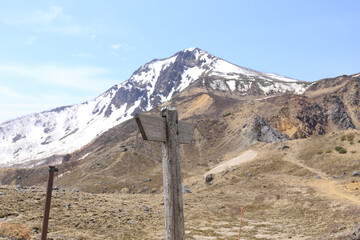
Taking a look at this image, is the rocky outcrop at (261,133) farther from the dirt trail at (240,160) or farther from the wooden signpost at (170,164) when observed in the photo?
the wooden signpost at (170,164)

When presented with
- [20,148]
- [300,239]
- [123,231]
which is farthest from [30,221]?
[20,148]

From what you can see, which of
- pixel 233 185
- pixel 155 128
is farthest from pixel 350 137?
pixel 155 128

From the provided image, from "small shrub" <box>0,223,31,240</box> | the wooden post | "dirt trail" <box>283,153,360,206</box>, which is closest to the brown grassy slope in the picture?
"dirt trail" <box>283,153,360,206</box>

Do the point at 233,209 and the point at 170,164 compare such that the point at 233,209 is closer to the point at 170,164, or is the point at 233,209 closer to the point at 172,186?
the point at 172,186

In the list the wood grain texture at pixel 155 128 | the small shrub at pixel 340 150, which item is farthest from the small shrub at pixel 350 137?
the wood grain texture at pixel 155 128

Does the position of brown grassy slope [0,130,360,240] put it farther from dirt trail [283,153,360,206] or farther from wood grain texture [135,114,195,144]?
wood grain texture [135,114,195,144]

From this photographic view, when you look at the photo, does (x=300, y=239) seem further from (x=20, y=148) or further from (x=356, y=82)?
(x=20, y=148)

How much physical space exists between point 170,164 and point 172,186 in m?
0.43

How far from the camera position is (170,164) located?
515cm

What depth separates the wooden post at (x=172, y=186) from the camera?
5016 millimetres

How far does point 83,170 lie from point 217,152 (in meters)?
30.5

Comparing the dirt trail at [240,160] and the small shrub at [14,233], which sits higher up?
the dirt trail at [240,160]

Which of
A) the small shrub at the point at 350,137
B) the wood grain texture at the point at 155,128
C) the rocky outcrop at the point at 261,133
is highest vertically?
the rocky outcrop at the point at 261,133

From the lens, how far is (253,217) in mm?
19375
